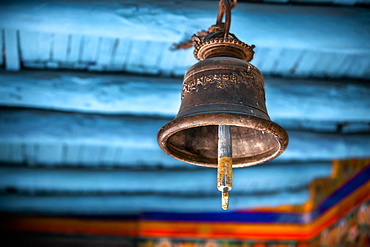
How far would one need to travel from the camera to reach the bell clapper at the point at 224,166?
179 cm

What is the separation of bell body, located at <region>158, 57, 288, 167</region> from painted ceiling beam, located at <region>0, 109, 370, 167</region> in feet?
5.46

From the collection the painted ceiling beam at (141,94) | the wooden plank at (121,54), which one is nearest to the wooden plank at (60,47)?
the painted ceiling beam at (141,94)

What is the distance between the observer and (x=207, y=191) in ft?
18.8

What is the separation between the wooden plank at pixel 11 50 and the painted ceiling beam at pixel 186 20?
0.96 ft

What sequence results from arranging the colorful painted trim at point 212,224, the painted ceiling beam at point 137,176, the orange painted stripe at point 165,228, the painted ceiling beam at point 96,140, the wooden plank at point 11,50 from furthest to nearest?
1. the orange painted stripe at point 165,228
2. the colorful painted trim at point 212,224
3. the painted ceiling beam at point 137,176
4. the painted ceiling beam at point 96,140
5. the wooden plank at point 11,50

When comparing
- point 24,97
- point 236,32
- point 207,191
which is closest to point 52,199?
point 207,191

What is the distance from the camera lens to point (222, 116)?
66.9 inches

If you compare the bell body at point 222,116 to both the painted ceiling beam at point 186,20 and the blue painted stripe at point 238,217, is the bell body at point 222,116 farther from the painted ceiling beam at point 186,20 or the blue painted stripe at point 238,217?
the blue painted stripe at point 238,217

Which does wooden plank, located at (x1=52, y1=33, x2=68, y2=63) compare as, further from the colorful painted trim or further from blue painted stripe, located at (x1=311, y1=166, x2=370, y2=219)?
the colorful painted trim

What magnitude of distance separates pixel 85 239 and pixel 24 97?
313cm

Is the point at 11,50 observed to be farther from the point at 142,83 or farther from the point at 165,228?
the point at 165,228

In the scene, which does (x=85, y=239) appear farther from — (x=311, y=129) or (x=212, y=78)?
(x=212, y=78)

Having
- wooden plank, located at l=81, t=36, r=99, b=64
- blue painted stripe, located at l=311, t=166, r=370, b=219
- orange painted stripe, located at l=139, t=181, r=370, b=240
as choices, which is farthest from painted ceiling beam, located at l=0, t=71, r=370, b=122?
orange painted stripe, located at l=139, t=181, r=370, b=240

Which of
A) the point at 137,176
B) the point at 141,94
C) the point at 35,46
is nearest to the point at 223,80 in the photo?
the point at 141,94
